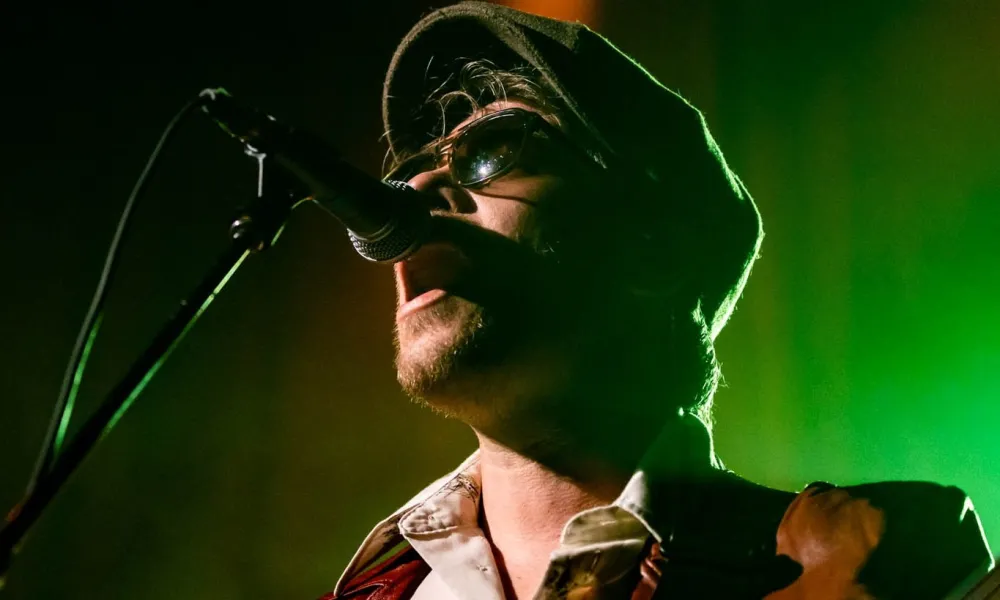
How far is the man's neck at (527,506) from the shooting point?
5.31ft

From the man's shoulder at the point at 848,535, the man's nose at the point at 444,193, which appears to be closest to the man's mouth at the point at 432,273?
the man's nose at the point at 444,193

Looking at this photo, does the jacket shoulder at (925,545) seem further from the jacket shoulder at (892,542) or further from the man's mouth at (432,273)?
the man's mouth at (432,273)

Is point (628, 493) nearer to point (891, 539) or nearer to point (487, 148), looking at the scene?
point (891, 539)

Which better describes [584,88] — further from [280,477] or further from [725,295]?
[280,477]

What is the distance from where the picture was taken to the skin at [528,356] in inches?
63.2

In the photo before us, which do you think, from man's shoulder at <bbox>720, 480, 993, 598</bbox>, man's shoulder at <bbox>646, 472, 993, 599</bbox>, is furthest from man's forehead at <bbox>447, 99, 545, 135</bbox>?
man's shoulder at <bbox>720, 480, 993, 598</bbox>

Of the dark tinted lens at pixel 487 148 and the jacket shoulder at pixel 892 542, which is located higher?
the dark tinted lens at pixel 487 148

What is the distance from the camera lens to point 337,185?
1093 millimetres

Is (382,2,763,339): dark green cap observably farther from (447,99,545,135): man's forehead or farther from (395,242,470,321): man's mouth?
(395,242,470,321): man's mouth

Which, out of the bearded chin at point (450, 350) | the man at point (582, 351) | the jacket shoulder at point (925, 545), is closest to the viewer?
the jacket shoulder at point (925, 545)

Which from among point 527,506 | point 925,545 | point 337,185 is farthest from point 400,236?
point 925,545

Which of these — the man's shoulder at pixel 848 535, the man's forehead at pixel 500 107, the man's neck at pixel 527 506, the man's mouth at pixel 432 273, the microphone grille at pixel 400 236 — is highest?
the man's forehead at pixel 500 107

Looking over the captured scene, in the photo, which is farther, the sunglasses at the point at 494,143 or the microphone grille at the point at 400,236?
the sunglasses at the point at 494,143

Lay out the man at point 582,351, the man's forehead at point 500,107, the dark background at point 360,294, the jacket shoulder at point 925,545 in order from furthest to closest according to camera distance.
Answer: the dark background at point 360,294
the man's forehead at point 500,107
the man at point 582,351
the jacket shoulder at point 925,545
